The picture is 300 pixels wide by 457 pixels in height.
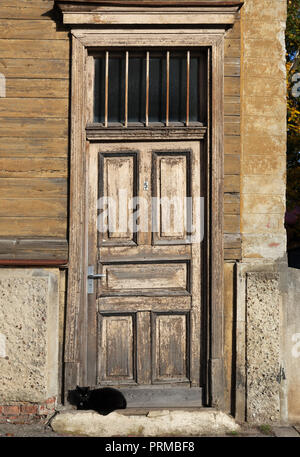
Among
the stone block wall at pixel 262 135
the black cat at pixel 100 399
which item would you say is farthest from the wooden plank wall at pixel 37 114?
the black cat at pixel 100 399

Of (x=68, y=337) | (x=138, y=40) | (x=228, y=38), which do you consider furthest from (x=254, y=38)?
(x=68, y=337)

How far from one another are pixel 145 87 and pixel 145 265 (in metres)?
1.70

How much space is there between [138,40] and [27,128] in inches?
51.5

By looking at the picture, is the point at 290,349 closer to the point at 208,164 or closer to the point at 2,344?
the point at 208,164

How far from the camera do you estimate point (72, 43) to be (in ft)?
13.7

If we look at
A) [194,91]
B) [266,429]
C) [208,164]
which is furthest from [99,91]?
[266,429]

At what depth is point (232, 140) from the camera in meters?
4.21

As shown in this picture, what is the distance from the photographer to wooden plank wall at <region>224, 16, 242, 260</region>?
4195 millimetres

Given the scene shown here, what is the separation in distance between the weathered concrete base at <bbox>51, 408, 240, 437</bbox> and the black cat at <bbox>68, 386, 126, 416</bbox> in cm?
6

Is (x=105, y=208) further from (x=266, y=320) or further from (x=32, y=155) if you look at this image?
(x=266, y=320)

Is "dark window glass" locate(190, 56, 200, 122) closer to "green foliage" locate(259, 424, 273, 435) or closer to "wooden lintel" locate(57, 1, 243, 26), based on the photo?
"wooden lintel" locate(57, 1, 243, 26)

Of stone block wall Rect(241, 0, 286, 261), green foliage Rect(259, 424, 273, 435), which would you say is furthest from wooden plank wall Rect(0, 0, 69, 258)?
green foliage Rect(259, 424, 273, 435)

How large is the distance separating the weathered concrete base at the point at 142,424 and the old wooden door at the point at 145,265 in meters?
0.33

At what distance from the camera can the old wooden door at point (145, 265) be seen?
422 centimetres
